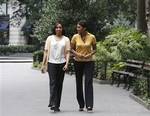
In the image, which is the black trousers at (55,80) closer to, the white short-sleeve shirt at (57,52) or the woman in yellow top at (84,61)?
the white short-sleeve shirt at (57,52)

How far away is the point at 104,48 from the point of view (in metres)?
25.0

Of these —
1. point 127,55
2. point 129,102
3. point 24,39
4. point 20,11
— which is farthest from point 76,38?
point 24,39

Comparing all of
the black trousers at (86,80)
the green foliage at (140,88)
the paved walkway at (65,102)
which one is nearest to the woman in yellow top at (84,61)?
the black trousers at (86,80)

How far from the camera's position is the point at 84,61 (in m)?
12.8

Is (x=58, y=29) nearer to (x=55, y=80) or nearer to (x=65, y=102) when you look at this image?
(x=55, y=80)

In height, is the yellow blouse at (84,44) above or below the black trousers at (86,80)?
above

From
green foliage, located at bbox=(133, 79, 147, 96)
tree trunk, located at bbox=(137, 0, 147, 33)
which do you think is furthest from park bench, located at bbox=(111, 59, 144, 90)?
tree trunk, located at bbox=(137, 0, 147, 33)

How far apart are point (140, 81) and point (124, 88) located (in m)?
3.18

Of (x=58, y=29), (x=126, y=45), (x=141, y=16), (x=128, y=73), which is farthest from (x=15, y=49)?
(x=58, y=29)

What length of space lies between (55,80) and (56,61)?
42 cm

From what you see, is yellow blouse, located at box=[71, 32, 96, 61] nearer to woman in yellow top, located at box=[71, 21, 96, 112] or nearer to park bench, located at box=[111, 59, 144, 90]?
woman in yellow top, located at box=[71, 21, 96, 112]

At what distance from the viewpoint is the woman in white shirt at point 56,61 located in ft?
42.1

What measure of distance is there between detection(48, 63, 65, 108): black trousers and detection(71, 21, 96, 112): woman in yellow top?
1.22ft

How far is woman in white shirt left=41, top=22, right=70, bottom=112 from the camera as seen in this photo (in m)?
12.8
